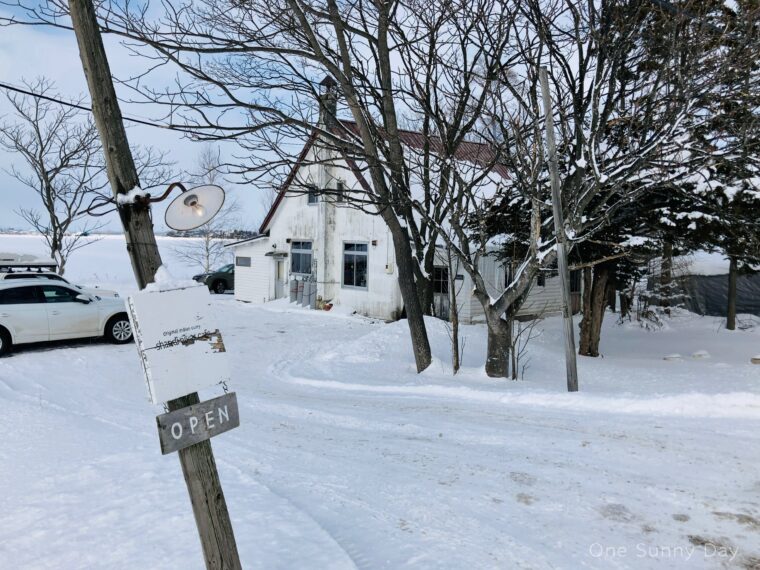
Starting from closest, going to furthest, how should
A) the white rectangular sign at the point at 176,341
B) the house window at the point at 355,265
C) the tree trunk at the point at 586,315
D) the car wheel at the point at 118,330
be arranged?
the white rectangular sign at the point at 176,341, the car wheel at the point at 118,330, the tree trunk at the point at 586,315, the house window at the point at 355,265

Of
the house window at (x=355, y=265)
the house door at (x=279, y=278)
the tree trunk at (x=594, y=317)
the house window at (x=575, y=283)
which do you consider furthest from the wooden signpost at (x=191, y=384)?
the house window at (x=575, y=283)

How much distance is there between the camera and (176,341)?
2.82m

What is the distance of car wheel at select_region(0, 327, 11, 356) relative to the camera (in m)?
11.9

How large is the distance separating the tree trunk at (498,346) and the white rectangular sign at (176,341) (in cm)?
779

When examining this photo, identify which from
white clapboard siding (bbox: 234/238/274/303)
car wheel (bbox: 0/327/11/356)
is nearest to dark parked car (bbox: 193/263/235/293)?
white clapboard siding (bbox: 234/238/274/303)

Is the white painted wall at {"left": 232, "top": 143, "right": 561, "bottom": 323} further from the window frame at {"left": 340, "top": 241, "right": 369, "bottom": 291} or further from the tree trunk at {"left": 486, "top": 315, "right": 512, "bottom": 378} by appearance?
the tree trunk at {"left": 486, "top": 315, "right": 512, "bottom": 378}

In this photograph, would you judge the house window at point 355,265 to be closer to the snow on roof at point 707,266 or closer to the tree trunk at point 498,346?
the tree trunk at point 498,346

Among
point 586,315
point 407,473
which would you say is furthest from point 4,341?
point 586,315

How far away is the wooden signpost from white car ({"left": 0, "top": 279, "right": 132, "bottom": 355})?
10.9 meters

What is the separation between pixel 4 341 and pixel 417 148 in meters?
11.0

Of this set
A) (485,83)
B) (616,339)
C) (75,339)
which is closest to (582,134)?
(485,83)

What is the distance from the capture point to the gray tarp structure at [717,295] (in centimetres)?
2208

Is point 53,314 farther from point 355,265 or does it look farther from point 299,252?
point 299,252

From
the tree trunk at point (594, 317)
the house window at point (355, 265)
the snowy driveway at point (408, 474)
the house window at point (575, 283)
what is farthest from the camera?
the house window at point (575, 283)
